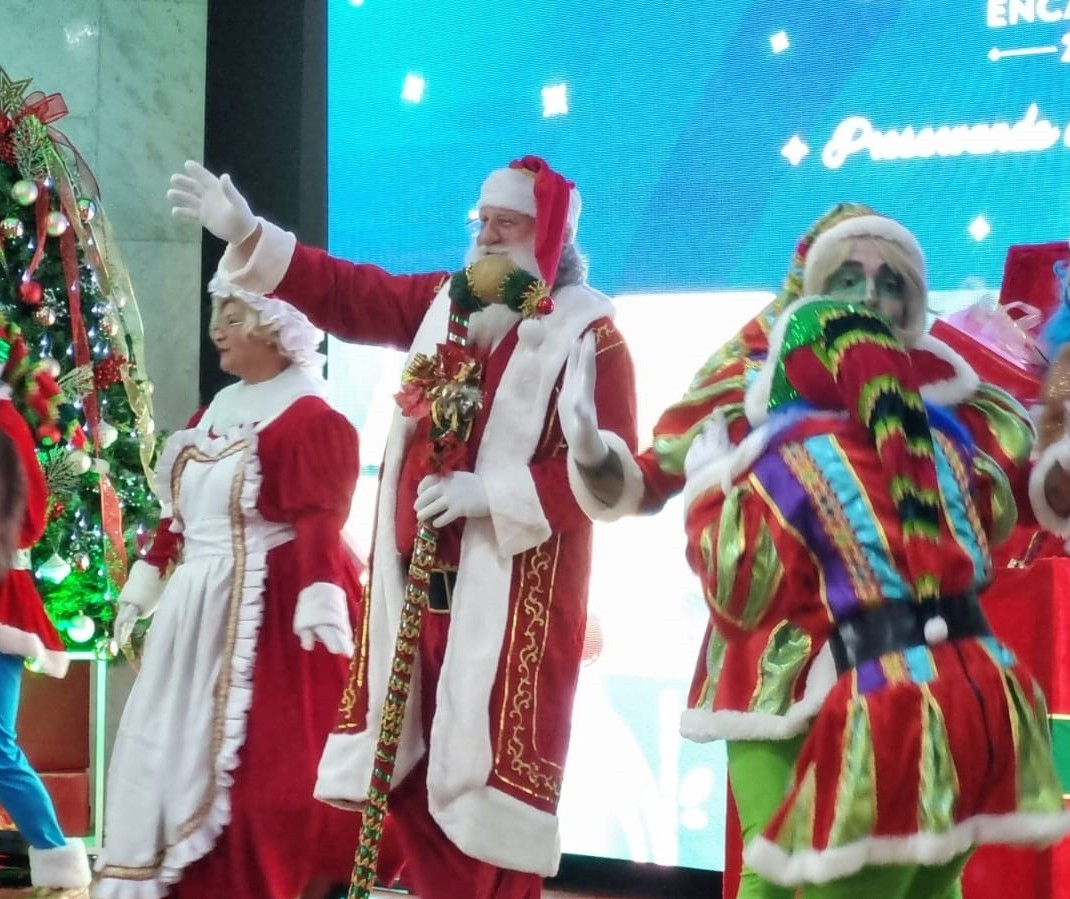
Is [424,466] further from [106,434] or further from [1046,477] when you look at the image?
[106,434]

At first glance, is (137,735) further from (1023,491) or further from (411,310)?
(1023,491)

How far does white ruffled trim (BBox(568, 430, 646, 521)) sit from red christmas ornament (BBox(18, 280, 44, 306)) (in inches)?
121

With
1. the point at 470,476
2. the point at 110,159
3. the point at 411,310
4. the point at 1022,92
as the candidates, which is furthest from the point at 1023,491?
the point at 110,159

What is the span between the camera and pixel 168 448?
3.62 metres

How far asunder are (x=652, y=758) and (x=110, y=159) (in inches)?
126

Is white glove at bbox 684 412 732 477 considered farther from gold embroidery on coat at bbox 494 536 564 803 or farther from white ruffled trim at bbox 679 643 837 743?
gold embroidery on coat at bbox 494 536 564 803

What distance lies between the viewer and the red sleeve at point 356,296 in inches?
123

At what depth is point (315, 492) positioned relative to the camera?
3.39 metres

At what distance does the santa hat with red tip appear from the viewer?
2916mm

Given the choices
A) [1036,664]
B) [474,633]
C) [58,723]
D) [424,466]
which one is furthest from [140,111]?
[1036,664]

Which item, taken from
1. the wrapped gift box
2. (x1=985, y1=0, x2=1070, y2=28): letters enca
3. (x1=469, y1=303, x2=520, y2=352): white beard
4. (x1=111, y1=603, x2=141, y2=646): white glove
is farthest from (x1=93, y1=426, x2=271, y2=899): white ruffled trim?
(x1=985, y1=0, x2=1070, y2=28): letters enca

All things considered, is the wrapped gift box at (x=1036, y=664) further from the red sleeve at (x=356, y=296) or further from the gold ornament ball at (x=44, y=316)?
the gold ornament ball at (x=44, y=316)

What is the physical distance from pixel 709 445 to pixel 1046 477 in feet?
1.55

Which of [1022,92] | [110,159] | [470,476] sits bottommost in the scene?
[470,476]
